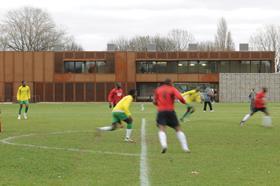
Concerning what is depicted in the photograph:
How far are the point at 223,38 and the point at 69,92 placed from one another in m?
40.4

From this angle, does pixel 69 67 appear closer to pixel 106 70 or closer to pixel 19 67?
pixel 106 70

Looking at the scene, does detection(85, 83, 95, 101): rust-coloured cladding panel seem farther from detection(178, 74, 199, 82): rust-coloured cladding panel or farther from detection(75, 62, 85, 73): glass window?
detection(178, 74, 199, 82): rust-coloured cladding panel

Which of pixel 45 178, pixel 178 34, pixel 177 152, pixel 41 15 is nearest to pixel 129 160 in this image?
pixel 177 152

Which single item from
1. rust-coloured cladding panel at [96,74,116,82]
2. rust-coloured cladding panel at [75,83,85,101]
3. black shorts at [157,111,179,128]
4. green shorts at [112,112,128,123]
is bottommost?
rust-coloured cladding panel at [75,83,85,101]

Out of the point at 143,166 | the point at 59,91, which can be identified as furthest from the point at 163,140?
the point at 59,91

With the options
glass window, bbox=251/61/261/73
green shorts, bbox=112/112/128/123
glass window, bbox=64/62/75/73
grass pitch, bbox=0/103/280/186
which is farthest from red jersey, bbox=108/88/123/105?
glass window, bbox=251/61/261/73

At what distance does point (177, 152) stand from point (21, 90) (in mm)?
16657

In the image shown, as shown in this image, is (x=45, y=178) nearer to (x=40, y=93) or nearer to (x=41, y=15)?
(x=40, y=93)

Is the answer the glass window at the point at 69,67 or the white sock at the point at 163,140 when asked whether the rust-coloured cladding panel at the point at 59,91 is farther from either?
the white sock at the point at 163,140

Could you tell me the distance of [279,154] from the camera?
13070mm

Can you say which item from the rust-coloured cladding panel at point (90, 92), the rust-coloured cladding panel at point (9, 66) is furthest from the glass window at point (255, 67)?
the rust-coloured cladding panel at point (9, 66)

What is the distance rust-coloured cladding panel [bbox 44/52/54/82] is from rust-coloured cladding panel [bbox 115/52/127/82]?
8.59 metres

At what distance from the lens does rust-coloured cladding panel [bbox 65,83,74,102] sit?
243ft

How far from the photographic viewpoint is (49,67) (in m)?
73.8
